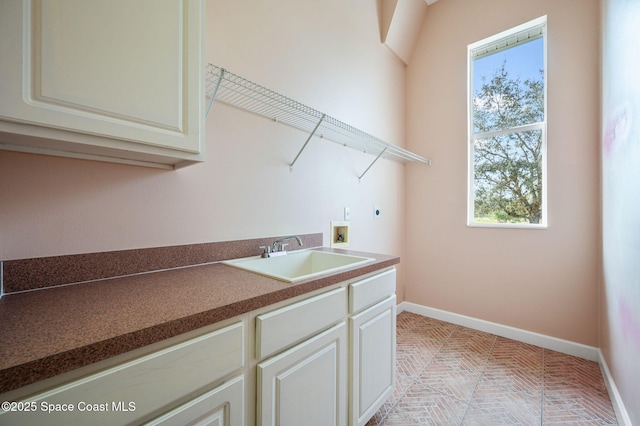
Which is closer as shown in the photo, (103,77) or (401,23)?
(103,77)

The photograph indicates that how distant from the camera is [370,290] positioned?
146 centimetres

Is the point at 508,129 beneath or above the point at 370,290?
above

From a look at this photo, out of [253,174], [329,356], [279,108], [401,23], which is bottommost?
[329,356]

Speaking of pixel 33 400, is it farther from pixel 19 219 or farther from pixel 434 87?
pixel 434 87

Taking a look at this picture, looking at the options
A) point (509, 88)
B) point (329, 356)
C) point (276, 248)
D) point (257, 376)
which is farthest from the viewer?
point (509, 88)

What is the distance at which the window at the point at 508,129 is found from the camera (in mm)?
2527

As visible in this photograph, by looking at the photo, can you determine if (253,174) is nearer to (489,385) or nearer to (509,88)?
(489,385)

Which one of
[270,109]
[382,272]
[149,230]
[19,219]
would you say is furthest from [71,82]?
[382,272]

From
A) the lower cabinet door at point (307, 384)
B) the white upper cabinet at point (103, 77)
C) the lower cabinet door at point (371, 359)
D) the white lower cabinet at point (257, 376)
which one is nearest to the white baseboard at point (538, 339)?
the lower cabinet door at point (371, 359)

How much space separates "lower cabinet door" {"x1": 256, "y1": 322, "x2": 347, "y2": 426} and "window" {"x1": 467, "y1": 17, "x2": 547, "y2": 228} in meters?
2.30

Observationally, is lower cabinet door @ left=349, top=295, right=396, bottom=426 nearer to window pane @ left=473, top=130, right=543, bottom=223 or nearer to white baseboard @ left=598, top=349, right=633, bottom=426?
white baseboard @ left=598, top=349, right=633, bottom=426

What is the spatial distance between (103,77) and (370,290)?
1418mm

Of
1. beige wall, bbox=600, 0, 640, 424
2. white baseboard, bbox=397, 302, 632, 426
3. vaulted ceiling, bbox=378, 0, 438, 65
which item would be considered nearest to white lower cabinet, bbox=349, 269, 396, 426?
beige wall, bbox=600, 0, 640, 424

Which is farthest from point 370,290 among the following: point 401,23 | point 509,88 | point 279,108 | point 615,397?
point 401,23
